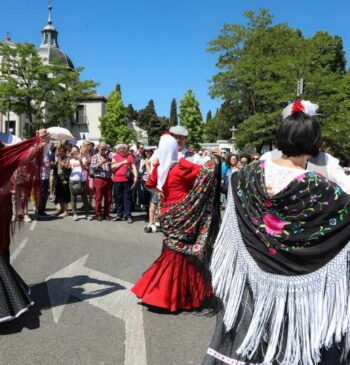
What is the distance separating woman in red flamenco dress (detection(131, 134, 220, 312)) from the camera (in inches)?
159

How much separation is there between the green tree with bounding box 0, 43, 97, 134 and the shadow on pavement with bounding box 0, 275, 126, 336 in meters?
31.6

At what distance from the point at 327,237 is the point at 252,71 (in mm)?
24941

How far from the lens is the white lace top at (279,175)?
2.21 metres

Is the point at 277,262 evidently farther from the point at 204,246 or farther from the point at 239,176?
the point at 204,246

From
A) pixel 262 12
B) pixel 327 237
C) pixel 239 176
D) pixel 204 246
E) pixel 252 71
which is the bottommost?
pixel 204 246

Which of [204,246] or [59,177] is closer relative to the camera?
[204,246]

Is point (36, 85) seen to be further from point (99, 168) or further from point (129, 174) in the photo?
point (129, 174)

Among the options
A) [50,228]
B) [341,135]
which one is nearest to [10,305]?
[50,228]

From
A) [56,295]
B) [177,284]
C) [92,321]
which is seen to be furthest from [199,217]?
[56,295]

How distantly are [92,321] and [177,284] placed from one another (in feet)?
2.95

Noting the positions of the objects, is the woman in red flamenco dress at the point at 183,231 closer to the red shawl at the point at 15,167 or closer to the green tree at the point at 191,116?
the red shawl at the point at 15,167

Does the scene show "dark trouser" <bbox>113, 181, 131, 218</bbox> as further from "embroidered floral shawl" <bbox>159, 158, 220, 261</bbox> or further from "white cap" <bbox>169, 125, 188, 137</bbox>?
"embroidered floral shawl" <bbox>159, 158, 220, 261</bbox>

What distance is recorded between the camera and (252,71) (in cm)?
2561

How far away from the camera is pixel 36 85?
35031mm
